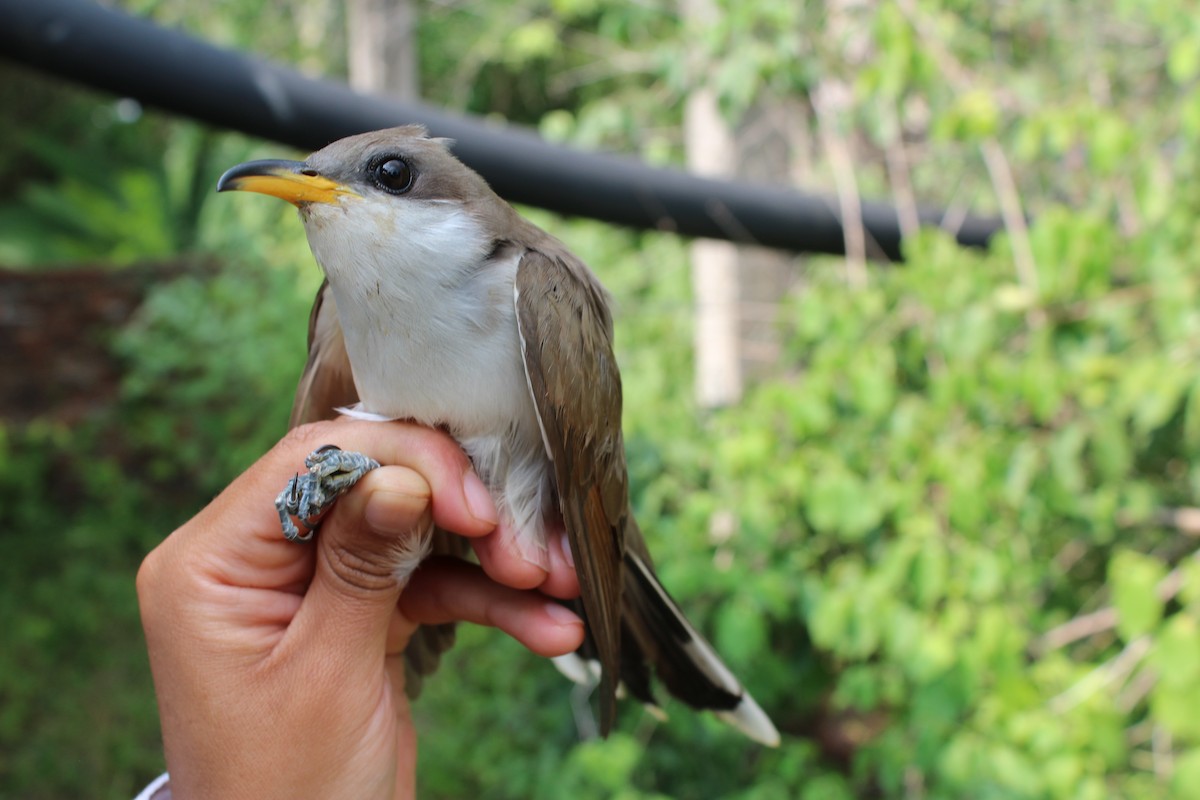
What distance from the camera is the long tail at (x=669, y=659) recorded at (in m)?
2.36

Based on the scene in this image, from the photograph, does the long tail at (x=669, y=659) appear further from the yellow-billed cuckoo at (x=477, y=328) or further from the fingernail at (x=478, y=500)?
the fingernail at (x=478, y=500)

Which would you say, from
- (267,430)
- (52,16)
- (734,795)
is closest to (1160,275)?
(734,795)

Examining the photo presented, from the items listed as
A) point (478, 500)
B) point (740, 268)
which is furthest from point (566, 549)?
point (740, 268)

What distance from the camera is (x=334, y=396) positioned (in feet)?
7.56

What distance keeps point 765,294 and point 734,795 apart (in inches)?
111

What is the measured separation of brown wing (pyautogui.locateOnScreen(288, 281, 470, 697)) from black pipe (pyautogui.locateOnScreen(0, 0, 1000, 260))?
1.27 metres

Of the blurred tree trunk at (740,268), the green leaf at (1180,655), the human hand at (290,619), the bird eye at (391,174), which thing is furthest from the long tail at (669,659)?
the blurred tree trunk at (740,268)

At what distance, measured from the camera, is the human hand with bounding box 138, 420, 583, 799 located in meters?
1.73

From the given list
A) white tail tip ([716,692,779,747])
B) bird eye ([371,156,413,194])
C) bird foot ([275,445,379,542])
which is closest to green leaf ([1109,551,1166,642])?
white tail tip ([716,692,779,747])

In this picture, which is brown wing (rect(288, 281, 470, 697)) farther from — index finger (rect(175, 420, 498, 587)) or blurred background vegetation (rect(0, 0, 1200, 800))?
blurred background vegetation (rect(0, 0, 1200, 800))

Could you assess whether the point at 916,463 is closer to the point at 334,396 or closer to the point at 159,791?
the point at 334,396

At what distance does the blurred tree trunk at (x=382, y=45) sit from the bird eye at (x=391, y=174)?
7154 millimetres

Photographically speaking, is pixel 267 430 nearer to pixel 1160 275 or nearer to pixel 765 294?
pixel 765 294

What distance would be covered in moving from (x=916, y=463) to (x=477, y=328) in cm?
223
